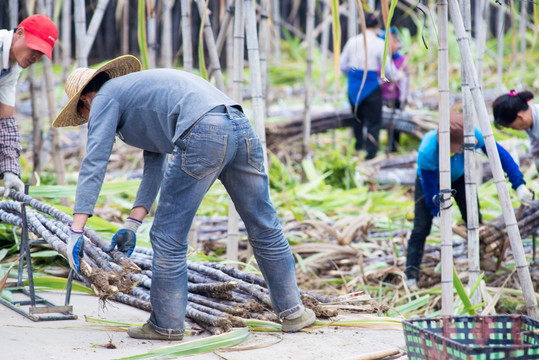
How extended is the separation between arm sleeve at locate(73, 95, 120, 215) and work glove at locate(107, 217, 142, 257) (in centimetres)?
27

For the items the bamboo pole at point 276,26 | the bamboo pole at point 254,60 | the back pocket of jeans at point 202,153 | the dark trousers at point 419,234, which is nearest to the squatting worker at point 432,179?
the dark trousers at point 419,234

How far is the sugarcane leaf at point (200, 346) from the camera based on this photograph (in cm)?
226

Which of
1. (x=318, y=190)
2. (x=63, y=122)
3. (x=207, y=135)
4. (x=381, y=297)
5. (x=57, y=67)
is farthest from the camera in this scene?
(x=57, y=67)

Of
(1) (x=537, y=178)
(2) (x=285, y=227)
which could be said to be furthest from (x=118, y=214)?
(1) (x=537, y=178)

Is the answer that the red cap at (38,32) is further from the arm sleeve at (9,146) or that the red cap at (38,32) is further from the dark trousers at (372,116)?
the dark trousers at (372,116)

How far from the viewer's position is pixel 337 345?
2.50 metres

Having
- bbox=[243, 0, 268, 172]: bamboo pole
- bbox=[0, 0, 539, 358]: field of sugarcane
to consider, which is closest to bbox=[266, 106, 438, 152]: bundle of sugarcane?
bbox=[0, 0, 539, 358]: field of sugarcane

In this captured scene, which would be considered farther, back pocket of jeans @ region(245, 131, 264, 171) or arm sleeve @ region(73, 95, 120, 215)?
back pocket of jeans @ region(245, 131, 264, 171)

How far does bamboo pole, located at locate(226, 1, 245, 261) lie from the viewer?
124 inches

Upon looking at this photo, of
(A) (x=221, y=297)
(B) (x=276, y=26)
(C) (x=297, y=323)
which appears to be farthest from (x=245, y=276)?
(B) (x=276, y=26)

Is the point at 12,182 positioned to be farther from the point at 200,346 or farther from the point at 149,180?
the point at 200,346

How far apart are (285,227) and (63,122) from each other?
192 centimetres

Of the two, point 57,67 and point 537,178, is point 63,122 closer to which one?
point 537,178

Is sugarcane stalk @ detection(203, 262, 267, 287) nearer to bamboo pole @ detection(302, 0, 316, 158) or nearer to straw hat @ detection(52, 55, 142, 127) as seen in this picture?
straw hat @ detection(52, 55, 142, 127)
